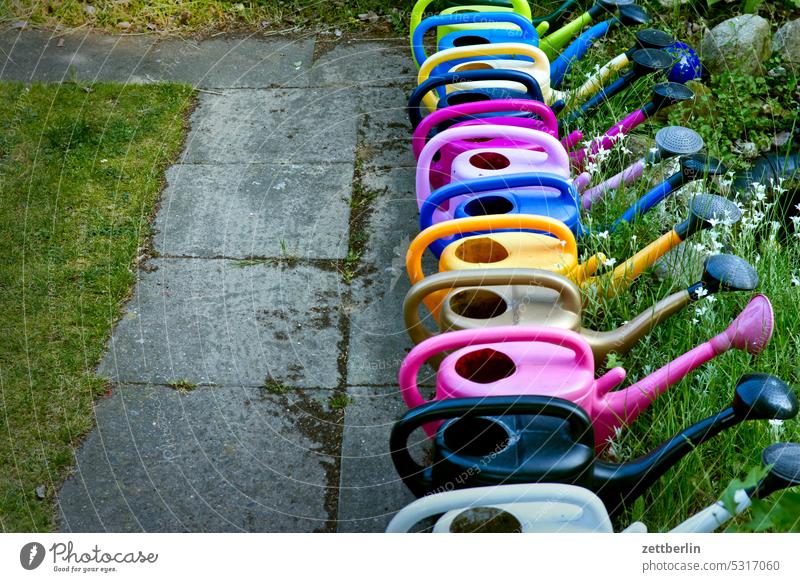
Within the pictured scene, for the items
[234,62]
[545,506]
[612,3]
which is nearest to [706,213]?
[545,506]

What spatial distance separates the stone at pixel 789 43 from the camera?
349 cm

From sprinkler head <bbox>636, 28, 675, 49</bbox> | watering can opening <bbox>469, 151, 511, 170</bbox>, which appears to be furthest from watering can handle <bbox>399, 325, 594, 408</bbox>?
sprinkler head <bbox>636, 28, 675, 49</bbox>

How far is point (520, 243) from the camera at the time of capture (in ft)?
6.88

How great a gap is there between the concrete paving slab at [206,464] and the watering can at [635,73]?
4.40 ft

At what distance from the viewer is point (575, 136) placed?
285cm

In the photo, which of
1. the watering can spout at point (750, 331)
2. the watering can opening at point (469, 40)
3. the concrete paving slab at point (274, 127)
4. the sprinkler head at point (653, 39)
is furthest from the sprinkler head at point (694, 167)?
the concrete paving slab at point (274, 127)

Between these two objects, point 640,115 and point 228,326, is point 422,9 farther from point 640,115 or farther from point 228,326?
point 228,326

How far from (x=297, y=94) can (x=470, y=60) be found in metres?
0.82

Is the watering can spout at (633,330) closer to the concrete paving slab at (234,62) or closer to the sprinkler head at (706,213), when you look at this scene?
the sprinkler head at (706,213)

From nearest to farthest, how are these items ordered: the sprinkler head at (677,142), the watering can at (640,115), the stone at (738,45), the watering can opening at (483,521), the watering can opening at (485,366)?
the watering can opening at (483,521) → the watering can opening at (485,366) → the sprinkler head at (677,142) → the watering can at (640,115) → the stone at (738,45)
